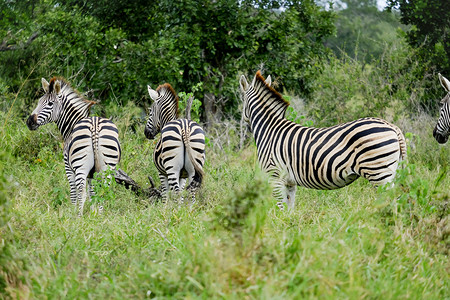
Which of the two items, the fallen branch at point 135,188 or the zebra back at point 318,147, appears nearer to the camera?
the zebra back at point 318,147

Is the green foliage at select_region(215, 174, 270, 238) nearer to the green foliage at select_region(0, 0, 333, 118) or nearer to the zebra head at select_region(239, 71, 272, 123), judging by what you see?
the zebra head at select_region(239, 71, 272, 123)

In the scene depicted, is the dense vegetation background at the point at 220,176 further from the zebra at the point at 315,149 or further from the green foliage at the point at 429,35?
the zebra at the point at 315,149

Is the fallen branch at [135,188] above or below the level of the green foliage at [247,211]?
below

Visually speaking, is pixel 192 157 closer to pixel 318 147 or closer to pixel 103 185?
pixel 103 185

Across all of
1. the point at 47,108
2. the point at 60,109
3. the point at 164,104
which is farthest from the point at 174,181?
the point at 47,108

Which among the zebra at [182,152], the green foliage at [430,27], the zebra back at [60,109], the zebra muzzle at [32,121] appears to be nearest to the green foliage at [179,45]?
the green foliage at [430,27]

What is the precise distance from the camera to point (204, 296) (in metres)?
3.14

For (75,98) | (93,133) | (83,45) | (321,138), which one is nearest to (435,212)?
(321,138)

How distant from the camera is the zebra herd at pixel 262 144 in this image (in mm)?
5543

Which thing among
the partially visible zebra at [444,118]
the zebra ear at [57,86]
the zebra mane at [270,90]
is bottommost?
the partially visible zebra at [444,118]

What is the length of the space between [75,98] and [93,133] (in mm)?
1245

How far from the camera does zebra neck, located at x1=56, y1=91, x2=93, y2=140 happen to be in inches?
308

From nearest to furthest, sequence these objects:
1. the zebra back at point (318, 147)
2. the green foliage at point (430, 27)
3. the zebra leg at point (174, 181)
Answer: the zebra back at point (318, 147)
the zebra leg at point (174, 181)
the green foliage at point (430, 27)

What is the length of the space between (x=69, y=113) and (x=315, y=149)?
3.96 m
